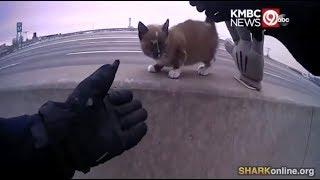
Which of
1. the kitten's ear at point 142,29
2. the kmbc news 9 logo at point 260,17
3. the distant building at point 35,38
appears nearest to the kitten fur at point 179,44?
the kitten's ear at point 142,29

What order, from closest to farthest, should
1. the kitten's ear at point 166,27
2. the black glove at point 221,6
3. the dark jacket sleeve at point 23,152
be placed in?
the dark jacket sleeve at point 23,152 → the black glove at point 221,6 → the kitten's ear at point 166,27

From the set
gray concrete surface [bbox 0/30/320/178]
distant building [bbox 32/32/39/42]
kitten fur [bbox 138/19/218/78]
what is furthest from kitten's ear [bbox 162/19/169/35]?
distant building [bbox 32/32/39/42]

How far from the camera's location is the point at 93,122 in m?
1.23

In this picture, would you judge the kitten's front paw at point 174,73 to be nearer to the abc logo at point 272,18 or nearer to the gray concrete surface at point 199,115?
the gray concrete surface at point 199,115

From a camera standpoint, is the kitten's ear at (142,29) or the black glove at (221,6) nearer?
the black glove at (221,6)

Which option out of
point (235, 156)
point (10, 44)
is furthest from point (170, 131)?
point (10, 44)

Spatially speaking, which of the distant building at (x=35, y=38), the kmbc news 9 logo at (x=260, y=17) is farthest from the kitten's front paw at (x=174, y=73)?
the distant building at (x=35, y=38)

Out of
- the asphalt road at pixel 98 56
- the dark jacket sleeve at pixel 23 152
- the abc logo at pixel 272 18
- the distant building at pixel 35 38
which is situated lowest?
the dark jacket sleeve at pixel 23 152

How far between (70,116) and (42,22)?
17.1 inches

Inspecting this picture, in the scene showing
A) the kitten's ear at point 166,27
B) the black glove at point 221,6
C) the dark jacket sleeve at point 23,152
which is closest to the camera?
the dark jacket sleeve at point 23,152

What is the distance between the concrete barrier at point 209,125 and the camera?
Result: 139cm

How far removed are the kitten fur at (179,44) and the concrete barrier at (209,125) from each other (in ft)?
0.28

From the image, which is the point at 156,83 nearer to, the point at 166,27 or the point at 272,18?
the point at 166,27

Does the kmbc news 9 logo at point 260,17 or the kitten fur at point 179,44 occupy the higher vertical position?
the kmbc news 9 logo at point 260,17
